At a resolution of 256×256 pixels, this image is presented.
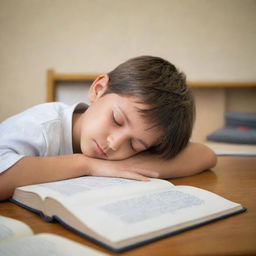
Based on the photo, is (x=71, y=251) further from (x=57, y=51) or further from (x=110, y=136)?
(x=57, y=51)

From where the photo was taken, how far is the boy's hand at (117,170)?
2.41 feet

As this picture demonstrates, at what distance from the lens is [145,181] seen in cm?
71

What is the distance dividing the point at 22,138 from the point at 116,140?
207 mm

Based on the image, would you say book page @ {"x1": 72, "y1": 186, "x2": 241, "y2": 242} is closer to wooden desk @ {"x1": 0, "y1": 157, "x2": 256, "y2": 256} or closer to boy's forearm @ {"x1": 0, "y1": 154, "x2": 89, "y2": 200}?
wooden desk @ {"x1": 0, "y1": 157, "x2": 256, "y2": 256}

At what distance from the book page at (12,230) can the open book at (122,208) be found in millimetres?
45

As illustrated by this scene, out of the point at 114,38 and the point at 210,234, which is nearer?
the point at 210,234

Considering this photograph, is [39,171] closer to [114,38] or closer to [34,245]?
[34,245]

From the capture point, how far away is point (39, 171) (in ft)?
2.21

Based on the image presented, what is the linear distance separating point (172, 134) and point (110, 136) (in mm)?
170

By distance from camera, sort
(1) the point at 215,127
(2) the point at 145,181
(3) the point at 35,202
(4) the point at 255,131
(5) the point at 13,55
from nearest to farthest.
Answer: (3) the point at 35,202 < (2) the point at 145,181 < (4) the point at 255,131 < (5) the point at 13,55 < (1) the point at 215,127

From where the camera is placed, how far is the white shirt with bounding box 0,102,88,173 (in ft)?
2.37

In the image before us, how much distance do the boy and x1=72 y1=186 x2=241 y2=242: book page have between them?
162 millimetres

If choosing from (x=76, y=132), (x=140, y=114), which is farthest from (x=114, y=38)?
(x=140, y=114)

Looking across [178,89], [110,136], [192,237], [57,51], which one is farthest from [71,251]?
[57,51]
